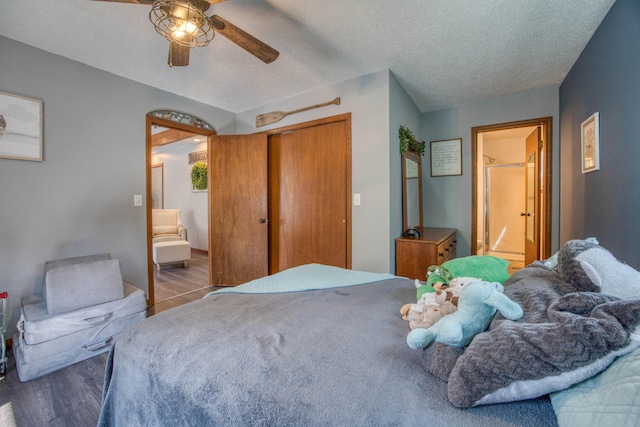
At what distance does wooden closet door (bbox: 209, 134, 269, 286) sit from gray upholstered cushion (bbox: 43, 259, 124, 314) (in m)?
1.44

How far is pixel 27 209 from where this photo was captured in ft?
Answer: 7.32

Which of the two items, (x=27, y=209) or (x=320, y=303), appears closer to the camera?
(x=320, y=303)

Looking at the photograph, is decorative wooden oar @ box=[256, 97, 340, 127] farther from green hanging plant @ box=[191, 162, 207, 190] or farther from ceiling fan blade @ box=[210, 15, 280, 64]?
green hanging plant @ box=[191, 162, 207, 190]

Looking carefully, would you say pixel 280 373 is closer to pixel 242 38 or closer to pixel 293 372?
pixel 293 372

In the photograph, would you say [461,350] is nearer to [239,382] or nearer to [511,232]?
[239,382]

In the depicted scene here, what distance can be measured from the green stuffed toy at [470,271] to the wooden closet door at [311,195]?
1588mm

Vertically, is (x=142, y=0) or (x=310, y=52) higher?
(x=310, y=52)

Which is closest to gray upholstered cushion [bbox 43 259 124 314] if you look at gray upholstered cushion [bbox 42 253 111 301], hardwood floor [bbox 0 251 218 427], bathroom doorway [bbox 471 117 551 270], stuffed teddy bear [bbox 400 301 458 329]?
gray upholstered cushion [bbox 42 253 111 301]

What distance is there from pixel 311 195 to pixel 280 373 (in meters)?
2.51

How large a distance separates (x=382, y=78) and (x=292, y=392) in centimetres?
273

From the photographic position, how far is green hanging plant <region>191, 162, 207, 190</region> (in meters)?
5.73

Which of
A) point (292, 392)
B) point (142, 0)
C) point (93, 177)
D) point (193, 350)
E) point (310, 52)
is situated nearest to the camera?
point (292, 392)

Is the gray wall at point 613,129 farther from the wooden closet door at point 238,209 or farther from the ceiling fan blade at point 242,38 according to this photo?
the wooden closet door at point 238,209

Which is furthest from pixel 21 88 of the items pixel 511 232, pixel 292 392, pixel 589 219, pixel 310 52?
pixel 511 232
